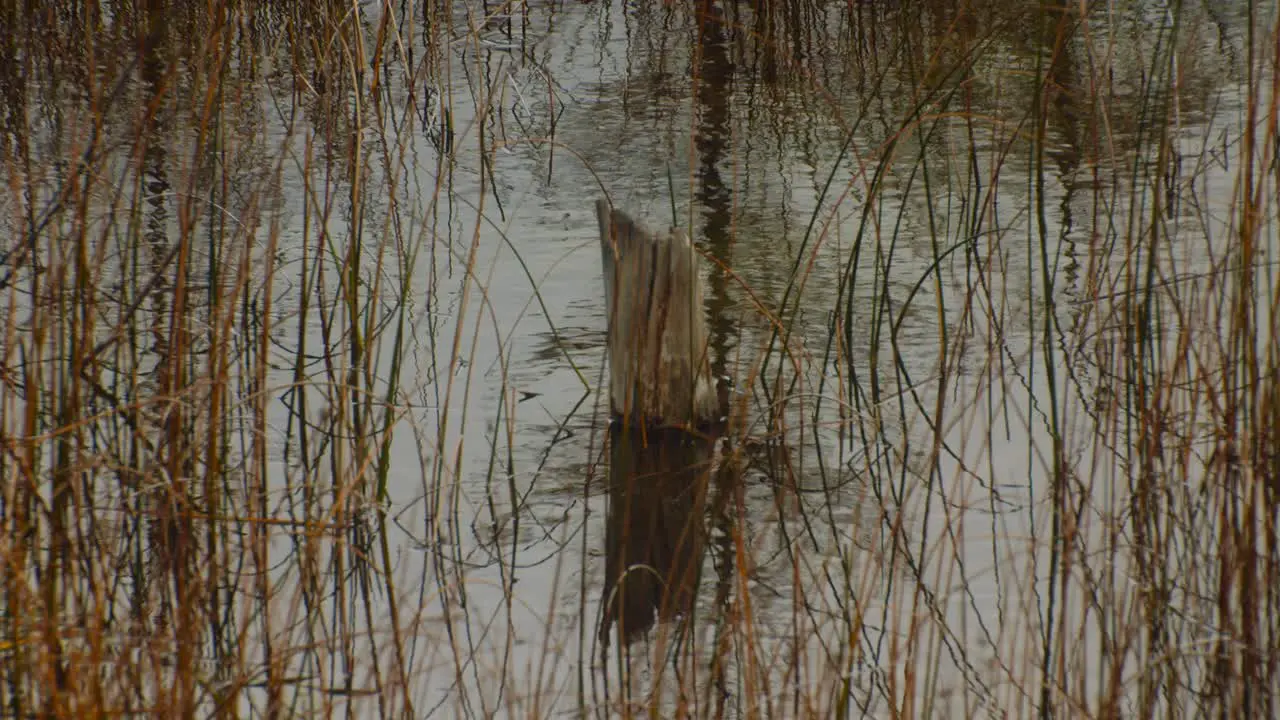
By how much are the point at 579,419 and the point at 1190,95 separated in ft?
10.6

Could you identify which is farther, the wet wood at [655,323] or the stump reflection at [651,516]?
the wet wood at [655,323]

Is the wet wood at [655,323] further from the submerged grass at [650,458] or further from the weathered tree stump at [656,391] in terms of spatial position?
the submerged grass at [650,458]

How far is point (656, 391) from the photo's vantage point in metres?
2.68

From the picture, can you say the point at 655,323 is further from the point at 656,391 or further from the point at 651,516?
the point at 651,516

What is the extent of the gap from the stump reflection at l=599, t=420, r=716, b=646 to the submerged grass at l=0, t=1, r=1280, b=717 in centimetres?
2

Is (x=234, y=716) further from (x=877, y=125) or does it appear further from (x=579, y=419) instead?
(x=877, y=125)

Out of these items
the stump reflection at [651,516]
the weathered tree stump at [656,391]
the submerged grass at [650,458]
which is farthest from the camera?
the weathered tree stump at [656,391]

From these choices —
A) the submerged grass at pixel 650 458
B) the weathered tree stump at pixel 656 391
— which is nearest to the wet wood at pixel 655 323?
the weathered tree stump at pixel 656 391

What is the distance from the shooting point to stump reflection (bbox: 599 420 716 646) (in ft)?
7.34

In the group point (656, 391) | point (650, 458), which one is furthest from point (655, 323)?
point (650, 458)

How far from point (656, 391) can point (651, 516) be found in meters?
0.25

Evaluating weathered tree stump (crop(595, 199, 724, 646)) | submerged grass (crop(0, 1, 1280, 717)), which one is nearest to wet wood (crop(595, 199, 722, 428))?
weathered tree stump (crop(595, 199, 724, 646))

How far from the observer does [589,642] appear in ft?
6.75

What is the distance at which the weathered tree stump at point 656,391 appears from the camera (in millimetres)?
2492
